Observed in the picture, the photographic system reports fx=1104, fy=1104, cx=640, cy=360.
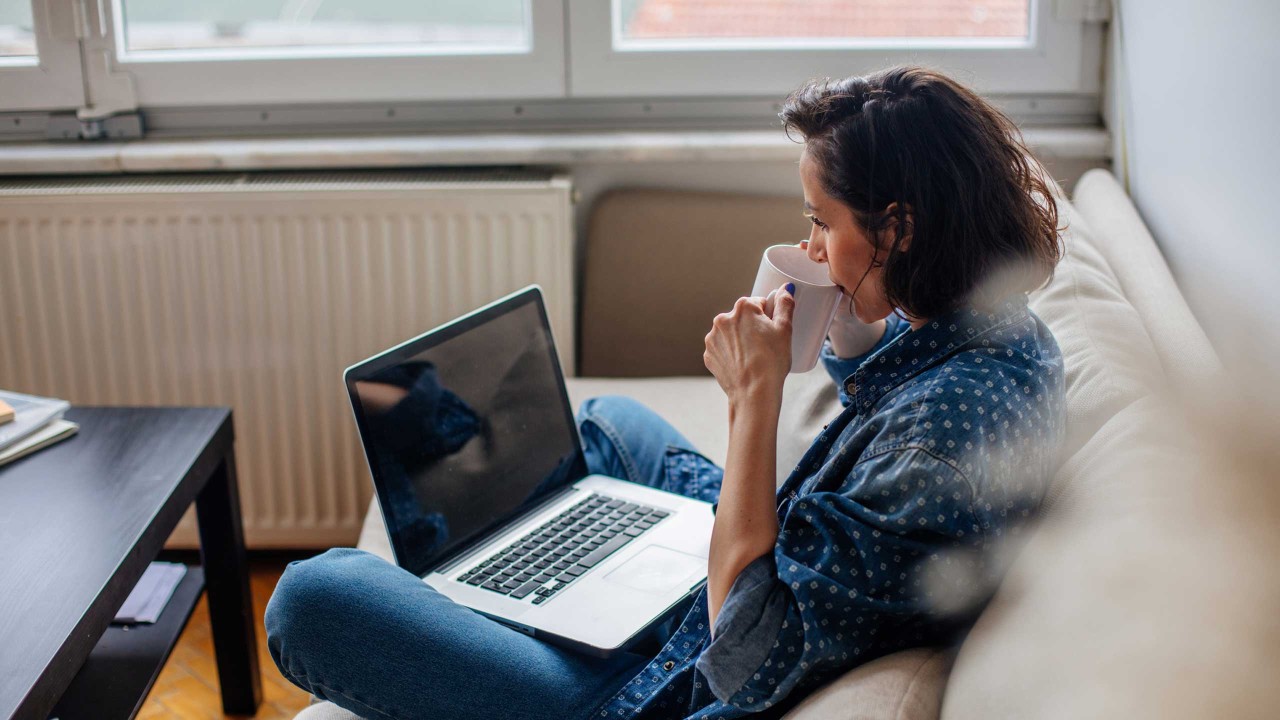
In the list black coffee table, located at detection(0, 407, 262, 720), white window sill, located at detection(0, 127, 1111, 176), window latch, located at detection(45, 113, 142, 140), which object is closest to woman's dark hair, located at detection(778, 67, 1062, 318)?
black coffee table, located at detection(0, 407, 262, 720)

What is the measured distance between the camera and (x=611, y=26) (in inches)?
80.7

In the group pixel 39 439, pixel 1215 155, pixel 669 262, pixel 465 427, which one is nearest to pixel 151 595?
pixel 39 439

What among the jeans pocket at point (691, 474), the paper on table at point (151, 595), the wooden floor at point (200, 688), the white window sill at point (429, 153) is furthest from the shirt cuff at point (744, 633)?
the white window sill at point (429, 153)

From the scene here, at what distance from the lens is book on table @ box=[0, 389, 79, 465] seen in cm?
145

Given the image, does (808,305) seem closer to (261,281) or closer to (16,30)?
(261,281)

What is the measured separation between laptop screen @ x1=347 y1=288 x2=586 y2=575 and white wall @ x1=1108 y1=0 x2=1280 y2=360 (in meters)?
0.83

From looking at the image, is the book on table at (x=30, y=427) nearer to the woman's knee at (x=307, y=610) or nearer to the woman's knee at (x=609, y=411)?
the woman's knee at (x=307, y=610)

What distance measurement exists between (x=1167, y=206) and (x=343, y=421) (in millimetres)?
1433

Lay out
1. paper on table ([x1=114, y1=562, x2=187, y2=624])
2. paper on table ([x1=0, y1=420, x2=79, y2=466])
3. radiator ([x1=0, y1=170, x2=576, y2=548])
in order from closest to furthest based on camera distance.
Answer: paper on table ([x1=0, y1=420, x2=79, y2=466])
paper on table ([x1=114, y1=562, x2=187, y2=624])
radiator ([x1=0, y1=170, x2=576, y2=548])

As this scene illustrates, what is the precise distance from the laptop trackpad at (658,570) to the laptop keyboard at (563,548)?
36mm

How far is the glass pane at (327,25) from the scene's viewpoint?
205 cm

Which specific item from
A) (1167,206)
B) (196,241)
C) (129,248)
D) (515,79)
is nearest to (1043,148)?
(1167,206)

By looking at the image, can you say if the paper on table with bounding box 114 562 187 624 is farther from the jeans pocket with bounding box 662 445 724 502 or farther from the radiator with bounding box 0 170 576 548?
the jeans pocket with bounding box 662 445 724 502

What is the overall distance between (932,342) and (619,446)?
25.3 inches
